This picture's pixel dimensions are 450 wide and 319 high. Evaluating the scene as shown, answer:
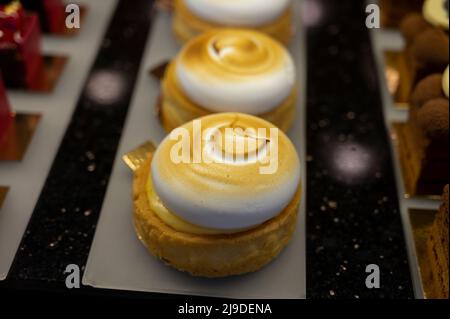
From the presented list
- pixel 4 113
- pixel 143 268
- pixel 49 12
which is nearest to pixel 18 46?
pixel 4 113

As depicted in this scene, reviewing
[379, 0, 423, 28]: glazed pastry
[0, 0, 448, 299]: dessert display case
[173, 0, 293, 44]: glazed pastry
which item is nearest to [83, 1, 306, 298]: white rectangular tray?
[0, 0, 448, 299]: dessert display case

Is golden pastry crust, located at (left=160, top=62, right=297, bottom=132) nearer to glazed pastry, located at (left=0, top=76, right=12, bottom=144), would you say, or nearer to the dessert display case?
the dessert display case

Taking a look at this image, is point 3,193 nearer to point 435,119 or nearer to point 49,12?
point 49,12

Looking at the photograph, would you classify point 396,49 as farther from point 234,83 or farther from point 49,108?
point 49,108

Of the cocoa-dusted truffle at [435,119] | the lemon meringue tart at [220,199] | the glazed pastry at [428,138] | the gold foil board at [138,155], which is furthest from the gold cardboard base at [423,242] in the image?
the gold foil board at [138,155]

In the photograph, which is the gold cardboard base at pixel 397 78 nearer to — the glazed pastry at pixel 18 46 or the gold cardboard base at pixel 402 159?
the gold cardboard base at pixel 402 159

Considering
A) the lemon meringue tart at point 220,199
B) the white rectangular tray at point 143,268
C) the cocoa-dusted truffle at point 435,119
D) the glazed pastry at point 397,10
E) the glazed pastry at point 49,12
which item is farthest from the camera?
the glazed pastry at point 397,10

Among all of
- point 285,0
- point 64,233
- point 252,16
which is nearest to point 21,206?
point 64,233
